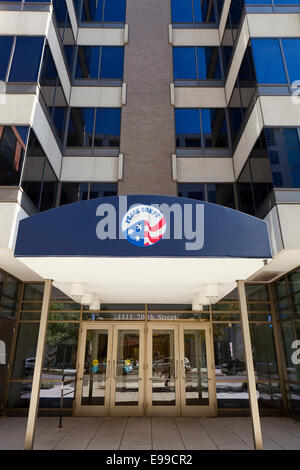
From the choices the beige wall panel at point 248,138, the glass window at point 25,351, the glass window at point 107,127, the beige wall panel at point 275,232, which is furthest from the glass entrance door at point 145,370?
the glass window at point 107,127

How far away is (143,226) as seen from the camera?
17.4 ft

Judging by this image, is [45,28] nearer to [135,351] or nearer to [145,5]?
[145,5]

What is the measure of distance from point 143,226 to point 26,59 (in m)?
8.59

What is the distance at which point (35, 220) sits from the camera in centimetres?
541

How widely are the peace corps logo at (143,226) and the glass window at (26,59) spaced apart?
24.3 feet

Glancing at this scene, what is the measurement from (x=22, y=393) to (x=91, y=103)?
39.9ft

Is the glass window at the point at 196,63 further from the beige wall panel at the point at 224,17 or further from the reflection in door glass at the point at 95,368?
the reflection in door glass at the point at 95,368

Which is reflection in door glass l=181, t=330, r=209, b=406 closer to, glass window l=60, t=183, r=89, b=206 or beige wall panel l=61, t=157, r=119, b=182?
glass window l=60, t=183, r=89, b=206

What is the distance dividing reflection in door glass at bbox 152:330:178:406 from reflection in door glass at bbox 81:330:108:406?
178 cm

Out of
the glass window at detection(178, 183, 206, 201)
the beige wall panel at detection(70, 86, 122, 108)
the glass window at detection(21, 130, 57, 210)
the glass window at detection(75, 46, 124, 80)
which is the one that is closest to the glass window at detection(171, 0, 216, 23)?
the glass window at detection(75, 46, 124, 80)

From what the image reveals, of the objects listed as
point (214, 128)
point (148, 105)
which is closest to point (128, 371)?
point (214, 128)

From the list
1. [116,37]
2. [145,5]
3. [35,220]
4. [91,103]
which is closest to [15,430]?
[35,220]

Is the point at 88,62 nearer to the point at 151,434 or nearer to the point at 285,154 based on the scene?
the point at 285,154

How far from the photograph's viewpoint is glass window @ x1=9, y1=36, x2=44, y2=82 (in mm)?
9852
